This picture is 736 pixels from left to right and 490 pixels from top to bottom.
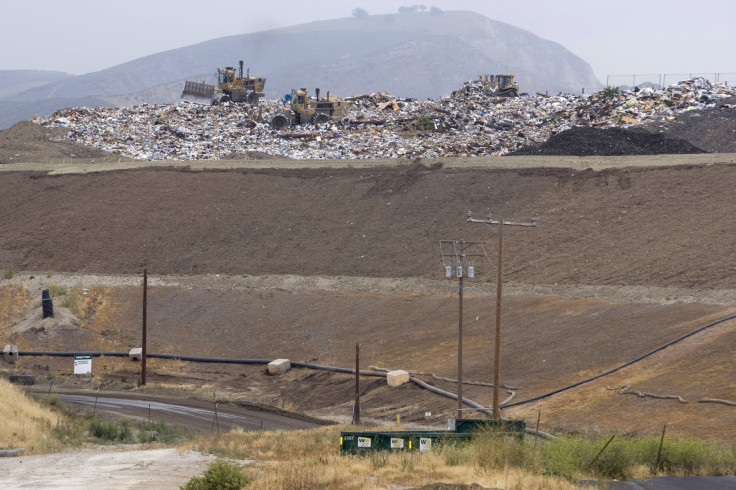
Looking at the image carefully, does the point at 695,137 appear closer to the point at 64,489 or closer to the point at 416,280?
the point at 416,280

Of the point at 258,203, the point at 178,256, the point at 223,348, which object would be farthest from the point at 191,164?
the point at 223,348

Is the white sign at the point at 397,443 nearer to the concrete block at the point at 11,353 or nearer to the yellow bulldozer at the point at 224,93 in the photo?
the concrete block at the point at 11,353

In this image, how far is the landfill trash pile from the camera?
251ft

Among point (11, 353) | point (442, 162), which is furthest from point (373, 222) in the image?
point (11, 353)

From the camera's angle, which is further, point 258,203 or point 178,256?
point 258,203

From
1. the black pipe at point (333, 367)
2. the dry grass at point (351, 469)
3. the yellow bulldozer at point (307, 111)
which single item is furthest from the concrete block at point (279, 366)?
the yellow bulldozer at point (307, 111)

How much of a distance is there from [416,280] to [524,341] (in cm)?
1048

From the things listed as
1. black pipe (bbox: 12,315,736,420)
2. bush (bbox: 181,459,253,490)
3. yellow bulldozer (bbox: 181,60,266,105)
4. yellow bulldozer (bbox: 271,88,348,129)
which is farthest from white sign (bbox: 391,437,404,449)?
yellow bulldozer (bbox: 181,60,266,105)

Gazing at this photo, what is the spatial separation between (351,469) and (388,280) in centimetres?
2965

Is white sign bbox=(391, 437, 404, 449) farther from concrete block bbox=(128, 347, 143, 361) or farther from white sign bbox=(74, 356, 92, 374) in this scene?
concrete block bbox=(128, 347, 143, 361)

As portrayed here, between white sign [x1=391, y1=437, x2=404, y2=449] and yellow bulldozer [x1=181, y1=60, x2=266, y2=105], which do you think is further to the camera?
yellow bulldozer [x1=181, y1=60, x2=266, y2=105]

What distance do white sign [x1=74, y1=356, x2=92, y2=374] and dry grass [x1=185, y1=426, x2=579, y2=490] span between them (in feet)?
62.0

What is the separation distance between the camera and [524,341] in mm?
40812

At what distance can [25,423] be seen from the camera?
101 ft
